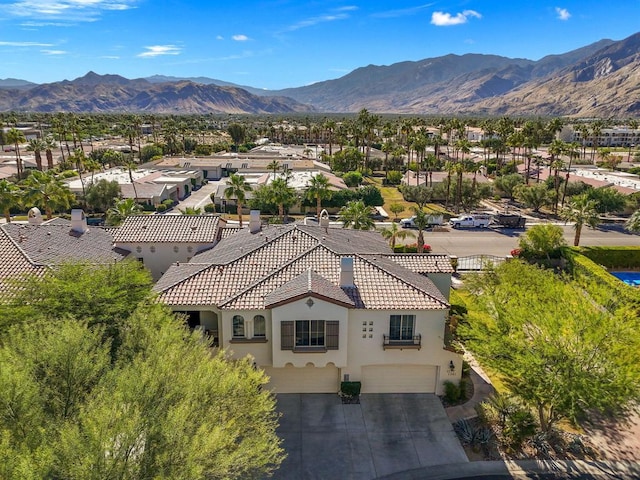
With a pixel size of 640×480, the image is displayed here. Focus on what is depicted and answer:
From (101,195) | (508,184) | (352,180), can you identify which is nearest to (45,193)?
(101,195)

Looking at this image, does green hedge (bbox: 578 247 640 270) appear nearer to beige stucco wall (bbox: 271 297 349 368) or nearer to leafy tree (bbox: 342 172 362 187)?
beige stucco wall (bbox: 271 297 349 368)

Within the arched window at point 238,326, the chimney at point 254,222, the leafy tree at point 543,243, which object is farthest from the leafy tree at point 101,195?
the leafy tree at point 543,243

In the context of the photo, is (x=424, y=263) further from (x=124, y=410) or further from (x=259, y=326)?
(x=124, y=410)

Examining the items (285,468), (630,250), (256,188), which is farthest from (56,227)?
(630,250)

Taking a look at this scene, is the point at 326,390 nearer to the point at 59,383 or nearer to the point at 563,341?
the point at 563,341

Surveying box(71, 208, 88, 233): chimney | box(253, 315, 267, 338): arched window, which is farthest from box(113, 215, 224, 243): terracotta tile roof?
box(253, 315, 267, 338): arched window

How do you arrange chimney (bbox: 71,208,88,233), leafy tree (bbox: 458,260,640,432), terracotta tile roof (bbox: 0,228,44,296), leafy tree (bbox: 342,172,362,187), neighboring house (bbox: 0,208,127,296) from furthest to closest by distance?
leafy tree (bbox: 342,172,362,187) < chimney (bbox: 71,208,88,233) < neighboring house (bbox: 0,208,127,296) < terracotta tile roof (bbox: 0,228,44,296) < leafy tree (bbox: 458,260,640,432)

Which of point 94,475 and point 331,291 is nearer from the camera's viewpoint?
point 94,475

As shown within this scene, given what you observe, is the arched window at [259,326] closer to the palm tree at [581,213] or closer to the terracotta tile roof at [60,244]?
the terracotta tile roof at [60,244]
